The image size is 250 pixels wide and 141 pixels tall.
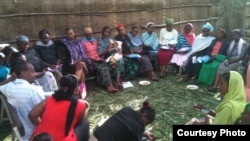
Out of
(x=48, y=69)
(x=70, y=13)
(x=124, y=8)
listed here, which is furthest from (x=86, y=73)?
(x=124, y=8)

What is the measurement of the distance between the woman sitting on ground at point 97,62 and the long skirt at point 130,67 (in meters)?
0.67

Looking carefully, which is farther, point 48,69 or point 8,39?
point 8,39

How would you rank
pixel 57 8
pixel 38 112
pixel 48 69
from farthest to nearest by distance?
pixel 57 8
pixel 48 69
pixel 38 112

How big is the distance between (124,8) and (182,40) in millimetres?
1819

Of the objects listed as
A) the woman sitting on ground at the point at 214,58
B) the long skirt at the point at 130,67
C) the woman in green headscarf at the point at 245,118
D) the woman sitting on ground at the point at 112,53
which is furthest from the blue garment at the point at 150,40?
the woman in green headscarf at the point at 245,118

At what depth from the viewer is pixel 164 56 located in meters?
7.30

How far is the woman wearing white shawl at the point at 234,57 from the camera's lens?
6.28 metres

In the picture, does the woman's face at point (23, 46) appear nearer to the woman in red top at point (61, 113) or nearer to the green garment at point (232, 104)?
the woman in red top at point (61, 113)

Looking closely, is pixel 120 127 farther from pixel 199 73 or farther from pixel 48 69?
pixel 199 73

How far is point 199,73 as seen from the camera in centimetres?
686

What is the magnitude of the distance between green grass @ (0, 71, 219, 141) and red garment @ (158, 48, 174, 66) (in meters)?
0.51

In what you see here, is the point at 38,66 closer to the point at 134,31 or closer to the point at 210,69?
the point at 134,31

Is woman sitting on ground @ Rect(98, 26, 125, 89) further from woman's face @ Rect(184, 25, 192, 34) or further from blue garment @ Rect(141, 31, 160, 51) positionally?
woman's face @ Rect(184, 25, 192, 34)

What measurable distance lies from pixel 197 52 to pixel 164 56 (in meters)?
0.82
